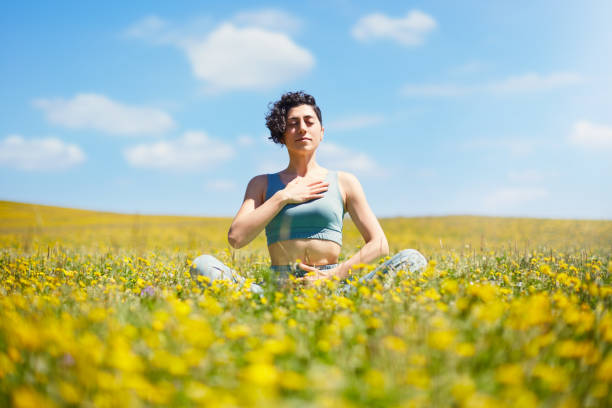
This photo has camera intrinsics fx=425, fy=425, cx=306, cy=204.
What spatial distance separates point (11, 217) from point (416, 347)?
40.2 meters

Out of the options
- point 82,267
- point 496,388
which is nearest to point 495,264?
point 496,388

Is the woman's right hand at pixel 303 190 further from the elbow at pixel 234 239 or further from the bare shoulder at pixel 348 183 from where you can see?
the elbow at pixel 234 239

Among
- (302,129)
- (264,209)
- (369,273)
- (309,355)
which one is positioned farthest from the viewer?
(302,129)

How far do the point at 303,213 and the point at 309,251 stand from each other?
16.0 inches

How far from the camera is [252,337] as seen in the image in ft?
7.84

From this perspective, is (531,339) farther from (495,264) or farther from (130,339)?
(495,264)

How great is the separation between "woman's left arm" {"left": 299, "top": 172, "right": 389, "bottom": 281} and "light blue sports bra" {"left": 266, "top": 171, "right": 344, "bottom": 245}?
227mm

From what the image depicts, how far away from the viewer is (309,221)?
4453 millimetres

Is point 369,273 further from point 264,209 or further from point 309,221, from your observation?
point 264,209

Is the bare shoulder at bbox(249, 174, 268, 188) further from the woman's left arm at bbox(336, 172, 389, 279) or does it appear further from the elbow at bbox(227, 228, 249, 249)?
the woman's left arm at bbox(336, 172, 389, 279)

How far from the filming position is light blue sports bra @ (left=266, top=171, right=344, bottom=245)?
14.6 ft

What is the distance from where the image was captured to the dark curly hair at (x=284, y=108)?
490 centimetres

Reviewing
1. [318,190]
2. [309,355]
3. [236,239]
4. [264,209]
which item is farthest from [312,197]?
[309,355]

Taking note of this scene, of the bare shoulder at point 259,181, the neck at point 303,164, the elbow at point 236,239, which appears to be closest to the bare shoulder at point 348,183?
the neck at point 303,164
